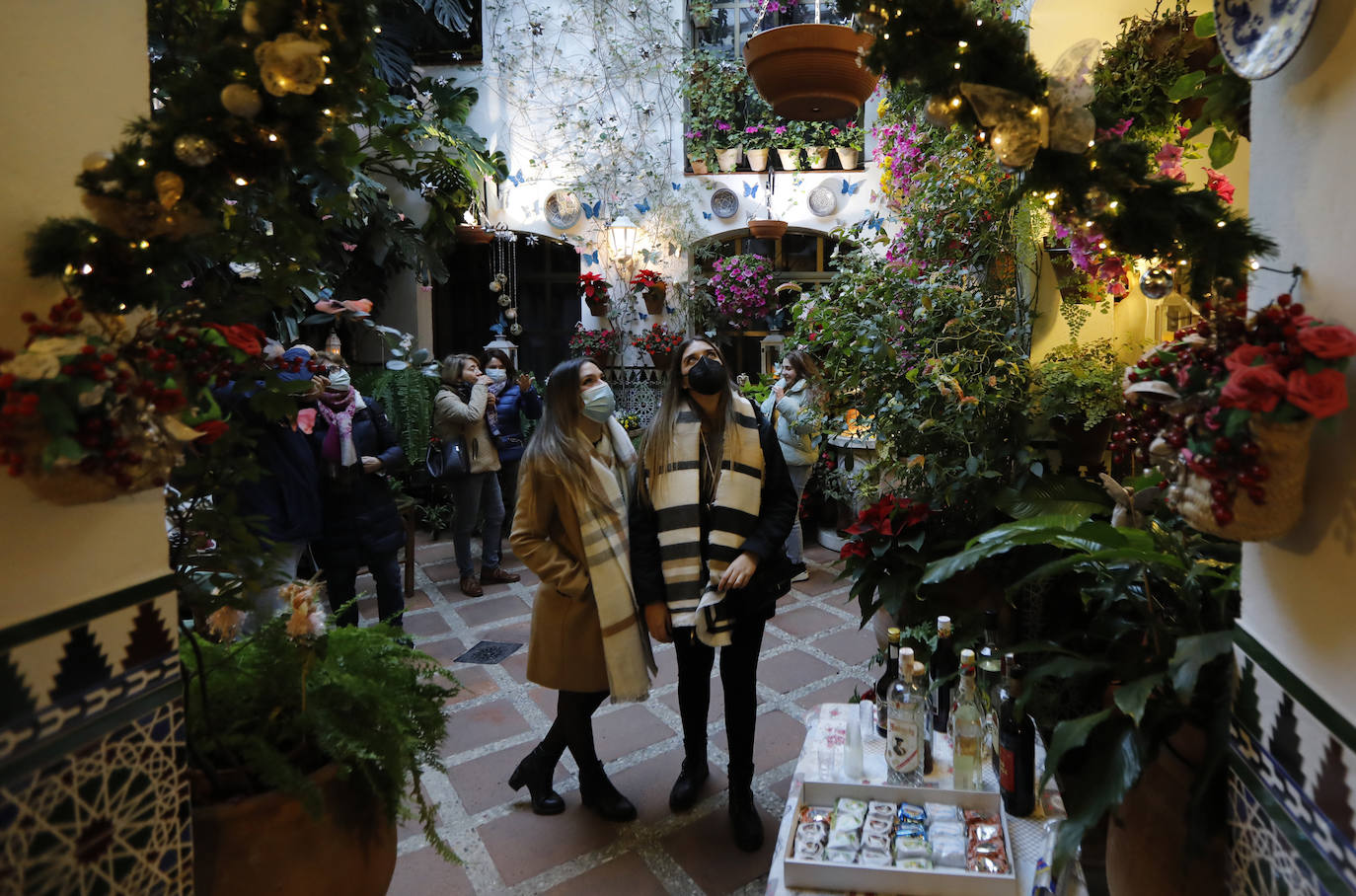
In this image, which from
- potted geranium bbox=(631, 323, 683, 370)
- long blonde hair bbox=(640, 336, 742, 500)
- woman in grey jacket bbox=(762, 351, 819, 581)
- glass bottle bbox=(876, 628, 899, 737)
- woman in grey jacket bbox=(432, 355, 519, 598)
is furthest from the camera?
potted geranium bbox=(631, 323, 683, 370)

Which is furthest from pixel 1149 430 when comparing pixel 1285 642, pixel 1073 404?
pixel 1073 404

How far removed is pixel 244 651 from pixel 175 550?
260 mm

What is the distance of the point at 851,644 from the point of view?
4.05 meters

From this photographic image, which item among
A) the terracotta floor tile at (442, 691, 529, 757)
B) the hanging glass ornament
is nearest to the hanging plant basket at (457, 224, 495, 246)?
the terracotta floor tile at (442, 691, 529, 757)

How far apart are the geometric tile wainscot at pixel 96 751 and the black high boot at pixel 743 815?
1515mm

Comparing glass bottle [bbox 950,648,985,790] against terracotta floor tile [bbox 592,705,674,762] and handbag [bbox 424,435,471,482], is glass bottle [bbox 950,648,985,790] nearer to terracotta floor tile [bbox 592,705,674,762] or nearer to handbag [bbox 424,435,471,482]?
terracotta floor tile [bbox 592,705,674,762]

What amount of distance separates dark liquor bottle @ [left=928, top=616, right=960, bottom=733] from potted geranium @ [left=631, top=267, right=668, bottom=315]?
5321mm

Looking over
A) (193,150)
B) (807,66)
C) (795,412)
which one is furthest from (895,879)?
(795,412)

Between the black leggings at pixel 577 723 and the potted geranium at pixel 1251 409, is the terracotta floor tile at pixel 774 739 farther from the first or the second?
the potted geranium at pixel 1251 409

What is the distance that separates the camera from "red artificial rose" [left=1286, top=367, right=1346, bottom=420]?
1070 mm

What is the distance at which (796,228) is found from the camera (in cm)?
750

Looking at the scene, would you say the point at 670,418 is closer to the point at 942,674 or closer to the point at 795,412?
the point at 942,674

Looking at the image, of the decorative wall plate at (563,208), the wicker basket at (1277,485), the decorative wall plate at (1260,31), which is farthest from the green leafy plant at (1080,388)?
the decorative wall plate at (563,208)

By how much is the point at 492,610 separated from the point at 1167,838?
146 inches
